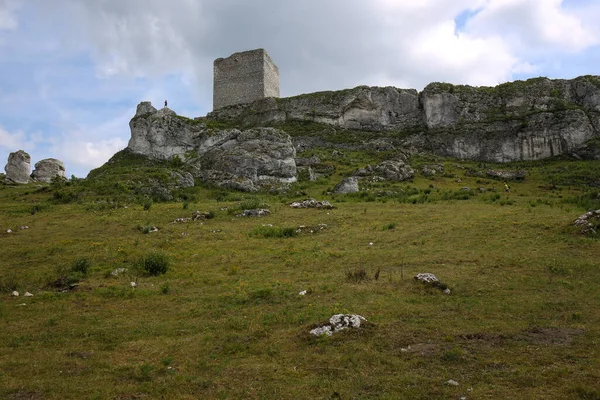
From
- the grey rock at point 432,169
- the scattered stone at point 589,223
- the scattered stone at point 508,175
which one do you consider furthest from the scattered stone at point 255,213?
the scattered stone at point 508,175

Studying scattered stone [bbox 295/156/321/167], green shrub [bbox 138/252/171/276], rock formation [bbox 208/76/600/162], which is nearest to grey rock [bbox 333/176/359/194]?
scattered stone [bbox 295/156/321/167]

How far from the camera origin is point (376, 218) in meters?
24.8

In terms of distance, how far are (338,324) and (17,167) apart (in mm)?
50650

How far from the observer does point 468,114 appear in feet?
178

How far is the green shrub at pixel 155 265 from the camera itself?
16.7 meters

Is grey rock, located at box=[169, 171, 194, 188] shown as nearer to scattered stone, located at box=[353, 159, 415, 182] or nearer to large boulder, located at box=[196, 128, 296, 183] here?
large boulder, located at box=[196, 128, 296, 183]

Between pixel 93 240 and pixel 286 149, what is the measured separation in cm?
2338

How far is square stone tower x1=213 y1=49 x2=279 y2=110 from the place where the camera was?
188ft

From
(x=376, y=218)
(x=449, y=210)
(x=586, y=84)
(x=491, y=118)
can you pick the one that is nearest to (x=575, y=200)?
(x=449, y=210)

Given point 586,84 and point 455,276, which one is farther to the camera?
point 586,84

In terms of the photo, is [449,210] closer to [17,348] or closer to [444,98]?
[17,348]

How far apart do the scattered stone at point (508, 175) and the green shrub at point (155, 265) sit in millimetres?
32881

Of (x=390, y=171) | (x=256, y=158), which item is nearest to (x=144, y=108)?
(x=256, y=158)

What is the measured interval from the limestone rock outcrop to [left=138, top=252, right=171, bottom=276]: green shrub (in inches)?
816
